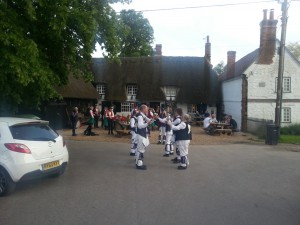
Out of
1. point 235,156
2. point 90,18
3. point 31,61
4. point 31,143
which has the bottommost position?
point 235,156

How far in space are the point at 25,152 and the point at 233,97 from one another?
25.8 meters

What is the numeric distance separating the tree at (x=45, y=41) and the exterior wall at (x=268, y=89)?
55.9 feet

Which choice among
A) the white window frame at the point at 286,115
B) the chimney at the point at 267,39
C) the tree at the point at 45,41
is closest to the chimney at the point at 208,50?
the chimney at the point at 267,39

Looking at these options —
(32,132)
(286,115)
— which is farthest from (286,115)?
(32,132)

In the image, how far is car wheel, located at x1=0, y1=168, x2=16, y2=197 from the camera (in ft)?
23.9

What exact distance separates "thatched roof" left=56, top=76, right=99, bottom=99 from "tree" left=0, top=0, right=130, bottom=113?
440 inches

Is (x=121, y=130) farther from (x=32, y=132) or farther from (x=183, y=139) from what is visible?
(x=32, y=132)

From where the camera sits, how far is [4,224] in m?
5.70

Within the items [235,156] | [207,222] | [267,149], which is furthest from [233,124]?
[207,222]

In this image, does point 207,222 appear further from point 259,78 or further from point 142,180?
point 259,78

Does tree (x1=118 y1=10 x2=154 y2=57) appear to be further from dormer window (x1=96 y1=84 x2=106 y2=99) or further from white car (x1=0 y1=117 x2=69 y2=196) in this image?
white car (x1=0 y1=117 x2=69 y2=196)

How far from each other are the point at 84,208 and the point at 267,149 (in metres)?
11.4

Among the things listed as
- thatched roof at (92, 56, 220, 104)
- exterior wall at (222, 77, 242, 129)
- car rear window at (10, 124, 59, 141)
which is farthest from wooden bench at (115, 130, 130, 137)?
thatched roof at (92, 56, 220, 104)

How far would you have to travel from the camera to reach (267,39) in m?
28.0
